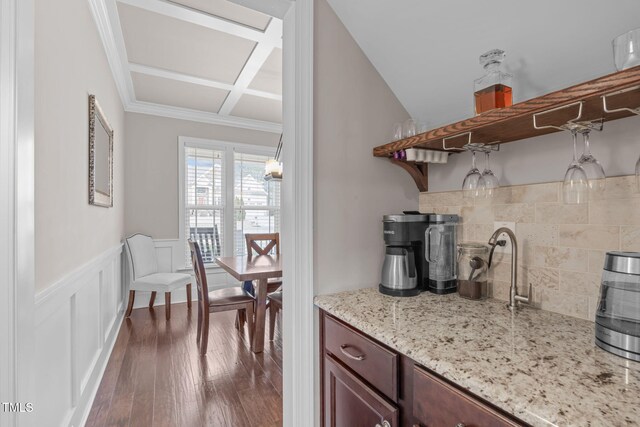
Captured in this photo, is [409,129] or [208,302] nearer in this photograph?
[409,129]

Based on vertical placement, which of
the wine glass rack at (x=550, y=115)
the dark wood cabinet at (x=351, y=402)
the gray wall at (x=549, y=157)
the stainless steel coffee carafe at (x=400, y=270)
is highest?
→ the wine glass rack at (x=550, y=115)

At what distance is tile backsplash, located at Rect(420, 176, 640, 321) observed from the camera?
0.94m

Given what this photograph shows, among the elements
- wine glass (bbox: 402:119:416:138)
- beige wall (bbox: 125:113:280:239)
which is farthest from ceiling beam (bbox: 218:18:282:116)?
wine glass (bbox: 402:119:416:138)

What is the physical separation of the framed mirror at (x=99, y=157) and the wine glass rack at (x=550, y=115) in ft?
6.84

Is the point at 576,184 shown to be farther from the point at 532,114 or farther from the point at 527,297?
the point at 527,297

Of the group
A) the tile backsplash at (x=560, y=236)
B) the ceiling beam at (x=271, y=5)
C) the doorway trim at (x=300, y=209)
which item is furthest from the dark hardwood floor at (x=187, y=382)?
the ceiling beam at (x=271, y=5)

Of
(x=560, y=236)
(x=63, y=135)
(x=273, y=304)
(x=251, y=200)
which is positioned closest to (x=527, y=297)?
(x=560, y=236)

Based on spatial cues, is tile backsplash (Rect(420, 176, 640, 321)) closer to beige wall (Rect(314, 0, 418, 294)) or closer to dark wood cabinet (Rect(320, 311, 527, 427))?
beige wall (Rect(314, 0, 418, 294))

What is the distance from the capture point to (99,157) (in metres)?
2.35

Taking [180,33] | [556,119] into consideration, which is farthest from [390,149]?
[180,33]

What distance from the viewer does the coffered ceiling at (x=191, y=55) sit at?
219 cm

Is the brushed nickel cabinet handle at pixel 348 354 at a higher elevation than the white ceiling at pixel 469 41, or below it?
below

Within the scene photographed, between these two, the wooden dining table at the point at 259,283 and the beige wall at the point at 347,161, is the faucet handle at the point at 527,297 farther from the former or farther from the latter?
the wooden dining table at the point at 259,283

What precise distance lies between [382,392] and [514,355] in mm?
407
